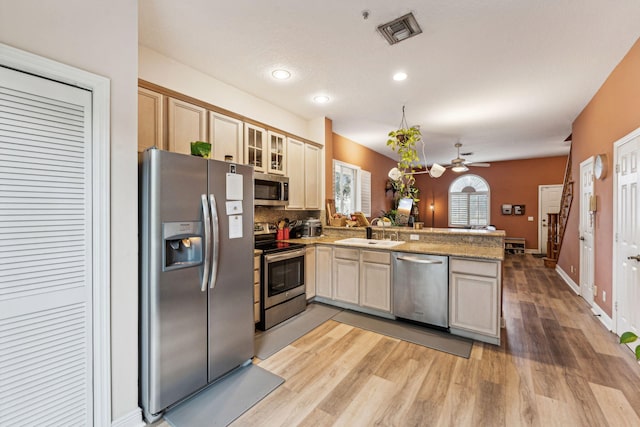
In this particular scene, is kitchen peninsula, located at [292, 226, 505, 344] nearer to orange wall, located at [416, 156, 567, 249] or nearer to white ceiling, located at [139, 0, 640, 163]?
white ceiling, located at [139, 0, 640, 163]

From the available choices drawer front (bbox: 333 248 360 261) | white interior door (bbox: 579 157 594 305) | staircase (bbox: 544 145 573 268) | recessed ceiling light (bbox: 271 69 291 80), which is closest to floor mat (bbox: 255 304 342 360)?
drawer front (bbox: 333 248 360 261)

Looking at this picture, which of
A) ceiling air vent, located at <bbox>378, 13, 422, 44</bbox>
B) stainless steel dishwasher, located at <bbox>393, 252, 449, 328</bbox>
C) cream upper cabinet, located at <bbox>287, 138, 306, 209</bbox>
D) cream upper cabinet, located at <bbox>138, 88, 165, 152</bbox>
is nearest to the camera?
ceiling air vent, located at <bbox>378, 13, 422, 44</bbox>

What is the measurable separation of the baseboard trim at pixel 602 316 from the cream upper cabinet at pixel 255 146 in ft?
14.0

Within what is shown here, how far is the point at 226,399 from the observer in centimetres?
191

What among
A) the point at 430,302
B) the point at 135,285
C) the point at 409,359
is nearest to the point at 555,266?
the point at 430,302

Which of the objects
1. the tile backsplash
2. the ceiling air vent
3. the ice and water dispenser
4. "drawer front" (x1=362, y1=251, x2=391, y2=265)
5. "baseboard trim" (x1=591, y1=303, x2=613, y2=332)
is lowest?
"baseboard trim" (x1=591, y1=303, x2=613, y2=332)

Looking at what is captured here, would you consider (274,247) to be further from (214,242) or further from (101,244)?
(101,244)

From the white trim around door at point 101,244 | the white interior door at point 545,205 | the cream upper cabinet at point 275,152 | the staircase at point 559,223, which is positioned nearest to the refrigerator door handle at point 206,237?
the white trim around door at point 101,244

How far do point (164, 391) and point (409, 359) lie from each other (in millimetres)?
1922

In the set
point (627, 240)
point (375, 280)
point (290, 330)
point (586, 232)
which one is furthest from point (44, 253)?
point (586, 232)

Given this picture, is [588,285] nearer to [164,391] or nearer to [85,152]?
[164,391]

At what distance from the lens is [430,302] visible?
9.65 ft

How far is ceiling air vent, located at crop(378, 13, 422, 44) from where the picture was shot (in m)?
2.12

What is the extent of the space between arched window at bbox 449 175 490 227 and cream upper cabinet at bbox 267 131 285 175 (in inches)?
282
